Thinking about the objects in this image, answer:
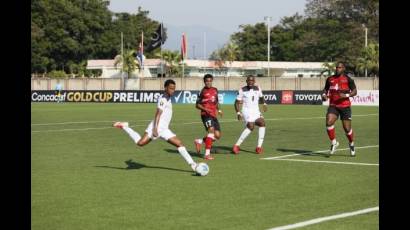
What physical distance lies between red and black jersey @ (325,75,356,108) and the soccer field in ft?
4.16

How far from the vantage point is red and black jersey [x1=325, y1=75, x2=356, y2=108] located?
645 inches

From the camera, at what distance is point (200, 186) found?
1138 centimetres

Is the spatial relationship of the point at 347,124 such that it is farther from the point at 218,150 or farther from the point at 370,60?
the point at 370,60

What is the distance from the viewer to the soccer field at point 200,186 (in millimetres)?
8516

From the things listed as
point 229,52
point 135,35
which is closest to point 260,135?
point 229,52

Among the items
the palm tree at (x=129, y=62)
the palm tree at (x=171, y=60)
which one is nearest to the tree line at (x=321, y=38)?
the palm tree at (x=171, y=60)

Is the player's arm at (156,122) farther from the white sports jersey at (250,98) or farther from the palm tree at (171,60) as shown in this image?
the palm tree at (171,60)

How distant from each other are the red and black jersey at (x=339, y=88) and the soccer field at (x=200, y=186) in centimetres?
127

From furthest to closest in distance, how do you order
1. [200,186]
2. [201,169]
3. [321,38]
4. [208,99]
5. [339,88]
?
[321,38], [208,99], [339,88], [201,169], [200,186]

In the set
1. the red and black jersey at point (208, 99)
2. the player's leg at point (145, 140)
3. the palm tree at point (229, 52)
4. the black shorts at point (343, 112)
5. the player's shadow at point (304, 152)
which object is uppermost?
the palm tree at point (229, 52)

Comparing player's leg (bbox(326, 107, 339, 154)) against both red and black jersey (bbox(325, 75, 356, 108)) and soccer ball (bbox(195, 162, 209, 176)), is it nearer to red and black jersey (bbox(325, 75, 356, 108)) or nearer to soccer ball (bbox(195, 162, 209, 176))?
red and black jersey (bbox(325, 75, 356, 108))

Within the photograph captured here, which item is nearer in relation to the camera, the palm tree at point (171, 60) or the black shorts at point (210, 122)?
the black shorts at point (210, 122)

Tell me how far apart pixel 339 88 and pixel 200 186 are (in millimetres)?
6296

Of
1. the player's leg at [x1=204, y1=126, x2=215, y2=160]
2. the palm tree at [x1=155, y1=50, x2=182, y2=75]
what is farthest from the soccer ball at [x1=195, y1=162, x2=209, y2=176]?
the palm tree at [x1=155, y1=50, x2=182, y2=75]
